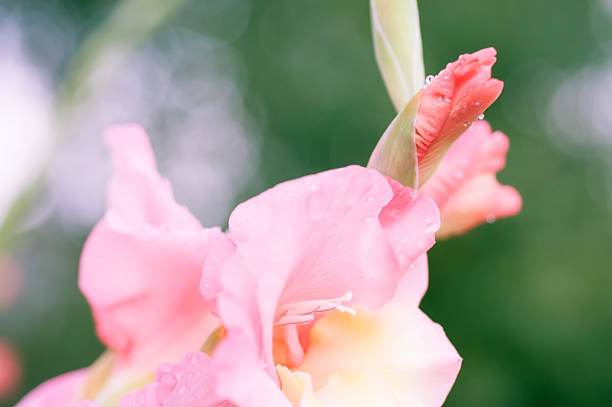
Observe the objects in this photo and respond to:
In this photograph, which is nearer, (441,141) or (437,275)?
(441,141)

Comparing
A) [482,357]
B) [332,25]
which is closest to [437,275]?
[482,357]

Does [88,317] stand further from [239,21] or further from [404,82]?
[404,82]

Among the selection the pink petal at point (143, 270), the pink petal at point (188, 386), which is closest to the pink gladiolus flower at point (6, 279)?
the pink petal at point (143, 270)

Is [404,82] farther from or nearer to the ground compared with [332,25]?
farther from the ground

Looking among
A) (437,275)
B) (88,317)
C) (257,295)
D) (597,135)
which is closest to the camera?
(257,295)

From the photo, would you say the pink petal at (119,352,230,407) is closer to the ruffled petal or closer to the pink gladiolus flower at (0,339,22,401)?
the ruffled petal

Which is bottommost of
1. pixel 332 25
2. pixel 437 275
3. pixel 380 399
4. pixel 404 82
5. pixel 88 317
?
pixel 88 317

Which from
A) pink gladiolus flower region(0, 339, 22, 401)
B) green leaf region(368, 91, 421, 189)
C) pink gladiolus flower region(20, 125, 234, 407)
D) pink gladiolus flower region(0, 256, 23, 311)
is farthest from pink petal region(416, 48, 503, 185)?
pink gladiolus flower region(0, 339, 22, 401)
